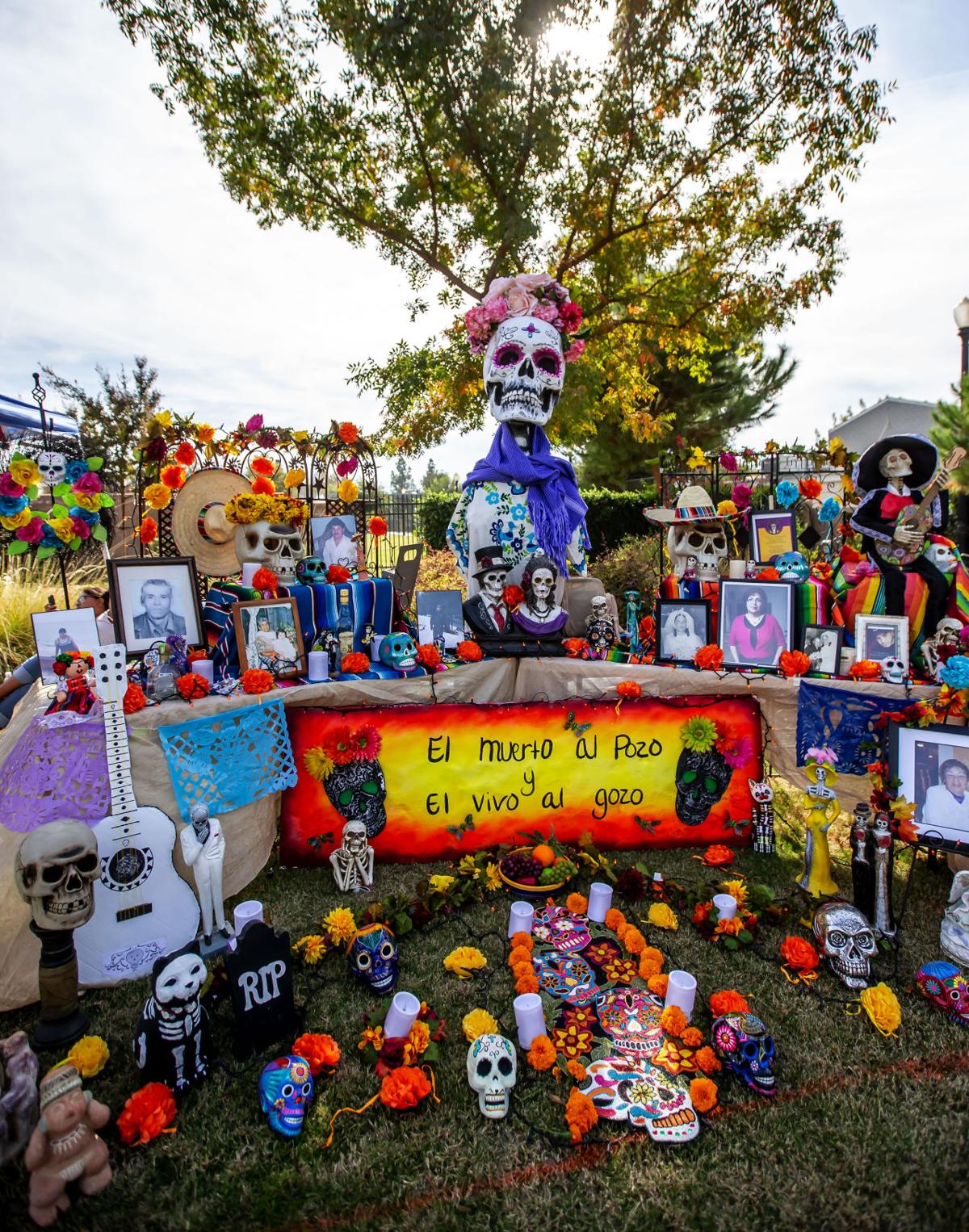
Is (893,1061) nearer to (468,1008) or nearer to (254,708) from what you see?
(468,1008)

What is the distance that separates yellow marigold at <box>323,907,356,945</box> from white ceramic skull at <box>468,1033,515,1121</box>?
0.80 m

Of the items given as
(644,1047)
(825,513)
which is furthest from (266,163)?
(644,1047)

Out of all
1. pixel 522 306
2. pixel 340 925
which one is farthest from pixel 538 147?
pixel 340 925

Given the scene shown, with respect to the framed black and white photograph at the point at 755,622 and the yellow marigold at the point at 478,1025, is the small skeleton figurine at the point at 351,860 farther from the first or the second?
the framed black and white photograph at the point at 755,622

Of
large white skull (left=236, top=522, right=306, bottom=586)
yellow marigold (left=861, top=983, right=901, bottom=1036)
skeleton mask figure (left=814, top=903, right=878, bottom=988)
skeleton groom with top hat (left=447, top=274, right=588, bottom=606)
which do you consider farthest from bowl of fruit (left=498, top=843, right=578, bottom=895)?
large white skull (left=236, top=522, right=306, bottom=586)

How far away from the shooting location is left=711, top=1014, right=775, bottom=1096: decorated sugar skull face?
212cm

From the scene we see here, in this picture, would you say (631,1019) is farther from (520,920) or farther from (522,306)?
(522,306)

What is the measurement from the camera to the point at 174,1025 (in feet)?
6.82

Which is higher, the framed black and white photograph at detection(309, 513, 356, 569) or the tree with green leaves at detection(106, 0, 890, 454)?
the tree with green leaves at detection(106, 0, 890, 454)

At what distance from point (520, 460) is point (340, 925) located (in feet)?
9.75

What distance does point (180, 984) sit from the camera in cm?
208

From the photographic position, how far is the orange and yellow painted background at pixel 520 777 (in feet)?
11.3

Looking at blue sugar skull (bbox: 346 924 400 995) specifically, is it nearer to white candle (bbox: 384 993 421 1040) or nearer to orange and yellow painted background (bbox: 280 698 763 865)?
white candle (bbox: 384 993 421 1040)

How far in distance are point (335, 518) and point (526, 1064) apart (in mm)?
3328
